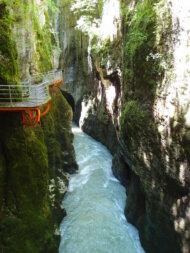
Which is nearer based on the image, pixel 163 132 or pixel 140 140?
pixel 163 132

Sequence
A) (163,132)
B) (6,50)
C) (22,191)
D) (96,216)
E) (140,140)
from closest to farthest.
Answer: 1. (6,50)
2. (22,191)
3. (163,132)
4. (140,140)
5. (96,216)

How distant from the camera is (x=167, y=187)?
912 centimetres

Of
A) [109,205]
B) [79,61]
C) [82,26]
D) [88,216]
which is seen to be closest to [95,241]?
[88,216]

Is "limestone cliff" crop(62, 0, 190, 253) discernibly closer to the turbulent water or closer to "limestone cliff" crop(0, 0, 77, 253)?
the turbulent water

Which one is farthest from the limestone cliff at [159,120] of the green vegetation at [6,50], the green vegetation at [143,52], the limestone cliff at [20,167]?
the green vegetation at [6,50]

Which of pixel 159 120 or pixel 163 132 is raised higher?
pixel 159 120

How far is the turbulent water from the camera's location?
36.9ft

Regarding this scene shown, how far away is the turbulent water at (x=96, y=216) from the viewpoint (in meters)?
11.2

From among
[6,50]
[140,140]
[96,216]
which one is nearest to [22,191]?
[6,50]

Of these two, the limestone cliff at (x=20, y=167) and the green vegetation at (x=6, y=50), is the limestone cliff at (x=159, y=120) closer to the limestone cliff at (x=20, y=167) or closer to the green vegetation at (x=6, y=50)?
the limestone cliff at (x=20, y=167)

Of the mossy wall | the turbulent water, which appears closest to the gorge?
the mossy wall

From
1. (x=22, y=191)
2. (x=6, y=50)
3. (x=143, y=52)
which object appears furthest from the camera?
(x=143, y=52)

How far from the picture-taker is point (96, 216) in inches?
516

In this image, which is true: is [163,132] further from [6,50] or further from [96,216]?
[96,216]
